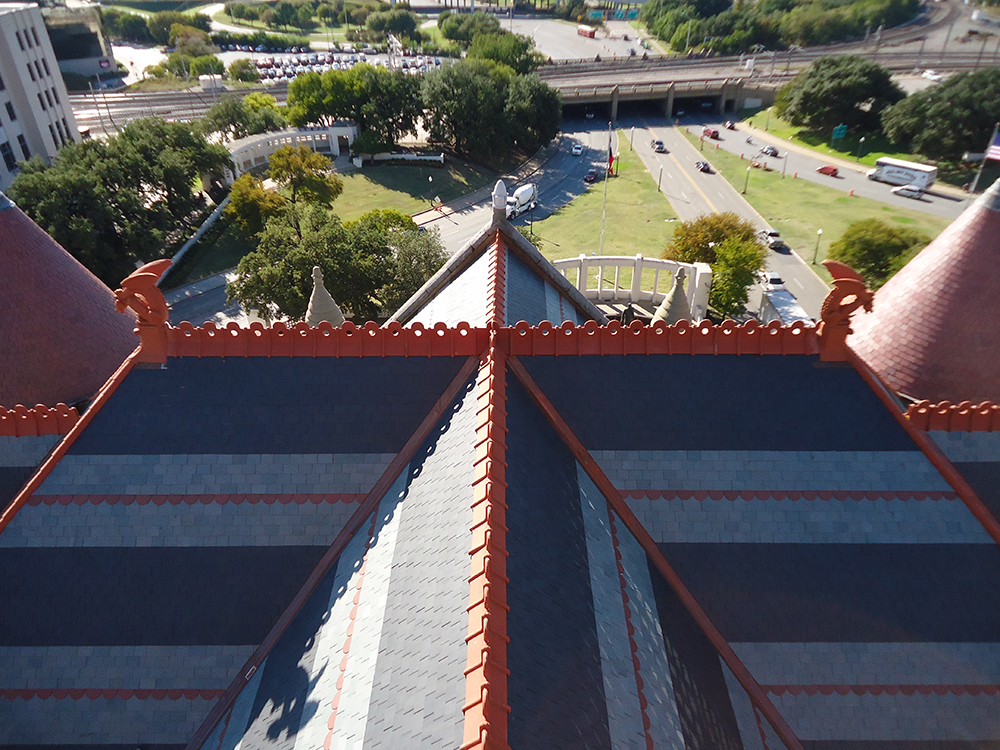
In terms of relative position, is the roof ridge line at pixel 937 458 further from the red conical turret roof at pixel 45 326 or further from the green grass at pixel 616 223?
the green grass at pixel 616 223

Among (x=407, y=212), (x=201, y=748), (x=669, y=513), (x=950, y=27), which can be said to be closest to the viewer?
(x=201, y=748)

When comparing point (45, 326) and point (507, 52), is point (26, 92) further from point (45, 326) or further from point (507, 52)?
point (507, 52)

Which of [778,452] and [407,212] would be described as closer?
[778,452]

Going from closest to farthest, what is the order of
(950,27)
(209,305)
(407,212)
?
(209,305) → (407,212) → (950,27)

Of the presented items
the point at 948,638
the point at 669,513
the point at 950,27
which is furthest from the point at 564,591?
the point at 950,27

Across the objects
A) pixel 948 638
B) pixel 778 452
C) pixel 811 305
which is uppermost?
pixel 778 452

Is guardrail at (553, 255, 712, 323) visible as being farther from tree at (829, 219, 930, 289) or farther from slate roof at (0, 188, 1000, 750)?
slate roof at (0, 188, 1000, 750)

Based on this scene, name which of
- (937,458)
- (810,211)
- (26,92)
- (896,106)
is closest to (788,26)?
(896,106)

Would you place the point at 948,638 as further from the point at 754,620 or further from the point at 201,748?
the point at 201,748
